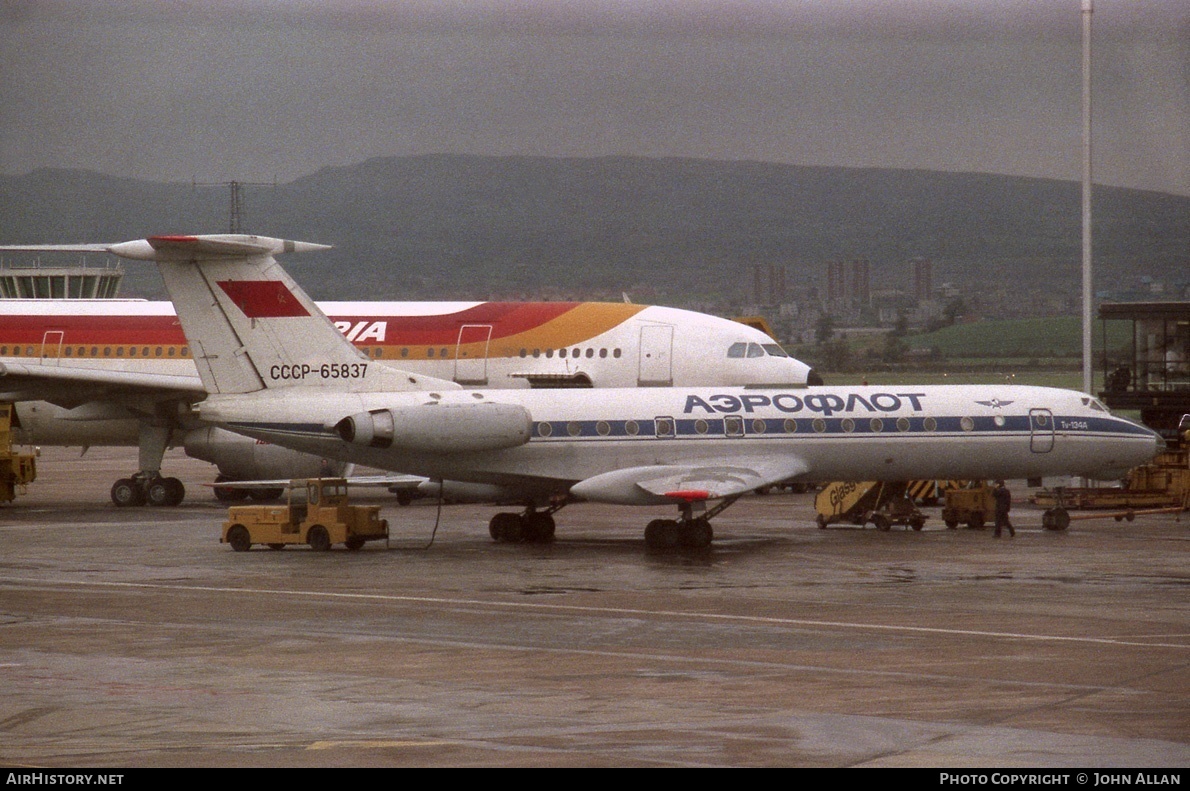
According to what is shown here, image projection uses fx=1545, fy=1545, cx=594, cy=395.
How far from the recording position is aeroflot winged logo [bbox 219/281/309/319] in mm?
30391

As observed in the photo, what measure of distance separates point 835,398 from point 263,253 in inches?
472

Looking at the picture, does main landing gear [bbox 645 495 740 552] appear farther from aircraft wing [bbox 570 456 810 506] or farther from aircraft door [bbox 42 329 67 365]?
aircraft door [bbox 42 329 67 365]

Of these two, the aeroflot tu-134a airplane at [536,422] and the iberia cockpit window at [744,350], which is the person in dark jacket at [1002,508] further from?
the iberia cockpit window at [744,350]

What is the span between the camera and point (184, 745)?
42.7ft

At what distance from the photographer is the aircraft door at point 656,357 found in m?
40.5

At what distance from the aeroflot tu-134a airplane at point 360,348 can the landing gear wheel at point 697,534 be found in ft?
34.8

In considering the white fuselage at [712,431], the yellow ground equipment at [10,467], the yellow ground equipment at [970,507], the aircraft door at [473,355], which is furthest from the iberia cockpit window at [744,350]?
the yellow ground equipment at [10,467]

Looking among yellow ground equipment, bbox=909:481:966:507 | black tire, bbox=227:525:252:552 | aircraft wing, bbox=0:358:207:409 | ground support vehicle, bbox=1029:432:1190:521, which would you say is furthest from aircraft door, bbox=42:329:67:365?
ground support vehicle, bbox=1029:432:1190:521

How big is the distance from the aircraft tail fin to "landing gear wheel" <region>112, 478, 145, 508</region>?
13023 mm

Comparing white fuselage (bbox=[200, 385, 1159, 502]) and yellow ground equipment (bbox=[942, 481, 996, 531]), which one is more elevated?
white fuselage (bbox=[200, 385, 1159, 502])

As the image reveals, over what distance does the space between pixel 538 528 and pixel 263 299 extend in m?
7.31

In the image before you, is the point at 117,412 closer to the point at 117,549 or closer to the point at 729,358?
the point at 117,549

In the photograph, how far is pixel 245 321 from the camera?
3038cm

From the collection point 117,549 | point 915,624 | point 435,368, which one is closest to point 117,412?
point 435,368
